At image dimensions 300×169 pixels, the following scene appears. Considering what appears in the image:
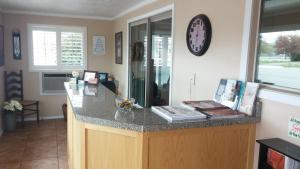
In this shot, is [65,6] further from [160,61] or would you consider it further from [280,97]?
[280,97]

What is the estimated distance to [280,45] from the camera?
1776 mm

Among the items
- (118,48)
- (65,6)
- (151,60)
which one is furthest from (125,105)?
(118,48)

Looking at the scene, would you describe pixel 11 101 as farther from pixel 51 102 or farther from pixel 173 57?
pixel 173 57

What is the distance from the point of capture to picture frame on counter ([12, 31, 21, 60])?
5184 mm

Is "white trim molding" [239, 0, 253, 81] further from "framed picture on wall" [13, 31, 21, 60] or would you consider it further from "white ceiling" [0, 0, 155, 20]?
"framed picture on wall" [13, 31, 21, 60]

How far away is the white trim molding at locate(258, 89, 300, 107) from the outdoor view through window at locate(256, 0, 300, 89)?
9cm

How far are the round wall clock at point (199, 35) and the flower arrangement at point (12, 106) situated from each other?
3.75 meters

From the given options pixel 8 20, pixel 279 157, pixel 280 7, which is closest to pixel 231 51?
pixel 280 7

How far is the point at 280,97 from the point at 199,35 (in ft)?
3.67

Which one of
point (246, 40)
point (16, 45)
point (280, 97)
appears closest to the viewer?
point (280, 97)

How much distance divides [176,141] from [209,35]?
1.21 m

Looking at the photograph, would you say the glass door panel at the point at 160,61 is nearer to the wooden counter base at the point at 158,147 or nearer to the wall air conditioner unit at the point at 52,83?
the wooden counter base at the point at 158,147

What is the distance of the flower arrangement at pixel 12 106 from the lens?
4.79 meters

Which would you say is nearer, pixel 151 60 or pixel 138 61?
pixel 151 60
